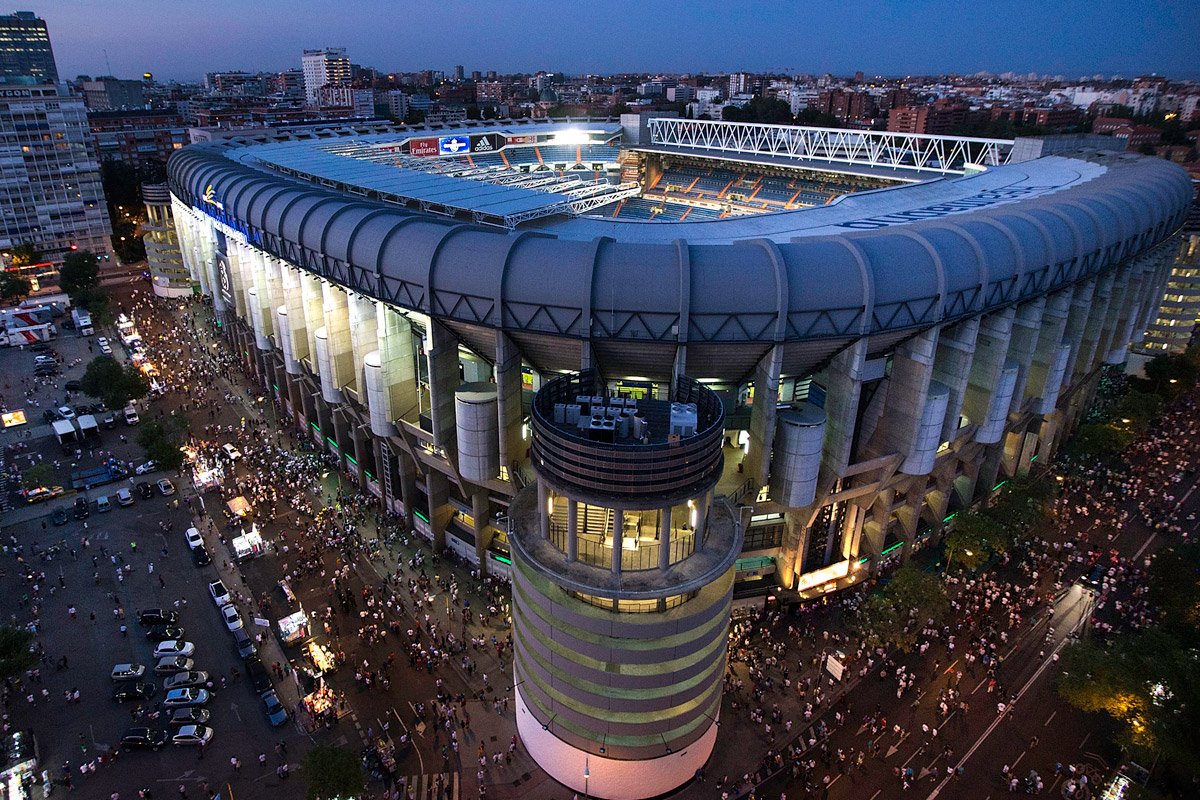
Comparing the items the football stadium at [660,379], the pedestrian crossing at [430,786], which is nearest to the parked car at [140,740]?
the pedestrian crossing at [430,786]

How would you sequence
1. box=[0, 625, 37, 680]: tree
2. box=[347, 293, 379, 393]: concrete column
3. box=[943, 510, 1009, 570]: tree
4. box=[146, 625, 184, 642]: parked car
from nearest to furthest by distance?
box=[0, 625, 37, 680]: tree → box=[146, 625, 184, 642]: parked car → box=[943, 510, 1009, 570]: tree → box=[347, 293, 379, 393]: concrete column

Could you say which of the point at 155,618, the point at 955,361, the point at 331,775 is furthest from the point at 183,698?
the point at 955,361

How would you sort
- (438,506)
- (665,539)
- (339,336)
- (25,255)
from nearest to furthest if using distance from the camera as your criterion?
(665,539) < (438,506) < (339,336) < (25,255)

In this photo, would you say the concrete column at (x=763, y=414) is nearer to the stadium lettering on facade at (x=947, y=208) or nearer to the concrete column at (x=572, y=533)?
the concrete column at (x=572, y=533)

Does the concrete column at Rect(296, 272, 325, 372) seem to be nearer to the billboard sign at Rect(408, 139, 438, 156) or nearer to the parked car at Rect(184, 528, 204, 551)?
the parked car at Rect(184, 528, 204, 551)

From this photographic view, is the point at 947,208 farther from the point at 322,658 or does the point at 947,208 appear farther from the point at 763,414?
the point at 322,658

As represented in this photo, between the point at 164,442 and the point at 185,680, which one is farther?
the point at 164,442

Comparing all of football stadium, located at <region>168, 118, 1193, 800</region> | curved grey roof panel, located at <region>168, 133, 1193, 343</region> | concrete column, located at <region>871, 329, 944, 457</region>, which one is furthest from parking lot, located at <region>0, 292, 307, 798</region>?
concrete column, located at <region>871, 329, 944, 457</region>
